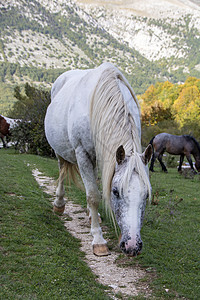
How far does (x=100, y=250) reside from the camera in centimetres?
357

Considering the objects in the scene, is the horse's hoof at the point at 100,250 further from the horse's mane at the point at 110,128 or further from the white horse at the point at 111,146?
the horse's mane at the point at 110,128

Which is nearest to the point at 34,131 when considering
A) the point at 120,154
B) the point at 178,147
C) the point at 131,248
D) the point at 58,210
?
the point at 178,147

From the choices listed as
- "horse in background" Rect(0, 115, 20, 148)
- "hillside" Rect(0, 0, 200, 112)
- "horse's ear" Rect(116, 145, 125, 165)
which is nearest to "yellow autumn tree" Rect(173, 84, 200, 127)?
"horse in background" Rect(0, 115, 20, 148)

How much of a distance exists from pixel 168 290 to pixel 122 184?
118 centimetres

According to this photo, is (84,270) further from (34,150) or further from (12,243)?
(34,150)

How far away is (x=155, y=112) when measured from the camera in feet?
129

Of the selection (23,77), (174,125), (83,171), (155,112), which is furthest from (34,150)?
(23,77)

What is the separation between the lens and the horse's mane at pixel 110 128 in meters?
3.01

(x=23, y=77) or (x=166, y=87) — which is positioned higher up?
(x=166, y=87)

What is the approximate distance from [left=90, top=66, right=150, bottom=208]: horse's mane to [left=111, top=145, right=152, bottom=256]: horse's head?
3cm

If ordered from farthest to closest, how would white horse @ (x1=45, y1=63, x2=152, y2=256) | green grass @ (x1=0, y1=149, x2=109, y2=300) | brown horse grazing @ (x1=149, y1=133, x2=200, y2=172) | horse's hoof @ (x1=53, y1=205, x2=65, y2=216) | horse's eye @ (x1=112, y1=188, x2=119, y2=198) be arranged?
brown horse grazing @ (x1=149, y1=133, x2=200, y2=172) < horse's hoof @ (x1=53, y1=205, x2=65, y2=216) < horse's eye @ (x1=112, y1=188, x2=119, y2=198) < white horse @ (x1=45, y1=63, x2=152, y2=256) < green grass @ (x1=0, y1=149, x2=109, y2=300)

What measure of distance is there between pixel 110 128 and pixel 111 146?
212mm

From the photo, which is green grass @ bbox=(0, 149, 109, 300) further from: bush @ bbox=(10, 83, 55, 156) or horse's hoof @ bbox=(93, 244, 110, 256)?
bush @ bbox=(10, 83, 55, 156)

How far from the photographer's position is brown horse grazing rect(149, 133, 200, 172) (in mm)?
13273
